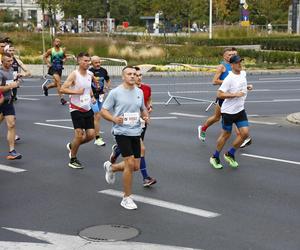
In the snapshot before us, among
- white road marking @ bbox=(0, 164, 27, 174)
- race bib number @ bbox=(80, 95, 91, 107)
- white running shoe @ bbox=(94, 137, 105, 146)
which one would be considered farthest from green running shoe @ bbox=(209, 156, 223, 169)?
white road marking @ bbox=(0, 164, 27, 174)

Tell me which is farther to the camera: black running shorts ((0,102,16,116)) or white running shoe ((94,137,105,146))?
white running shoe ((94,137,105,146))

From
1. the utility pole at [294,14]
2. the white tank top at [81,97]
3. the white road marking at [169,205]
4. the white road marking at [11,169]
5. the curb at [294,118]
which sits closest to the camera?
the white road marking at [169,205]

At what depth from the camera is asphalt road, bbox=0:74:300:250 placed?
6698 millimetres

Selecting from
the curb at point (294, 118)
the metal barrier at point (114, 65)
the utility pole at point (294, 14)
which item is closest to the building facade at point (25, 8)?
the utility pole at point (294, 14)

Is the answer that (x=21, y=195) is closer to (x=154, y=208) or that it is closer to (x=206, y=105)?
(x=154, y=208)

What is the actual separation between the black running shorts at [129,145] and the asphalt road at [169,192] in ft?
2.22

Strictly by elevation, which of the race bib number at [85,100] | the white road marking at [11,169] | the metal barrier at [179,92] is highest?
the race bib number at [85,100]

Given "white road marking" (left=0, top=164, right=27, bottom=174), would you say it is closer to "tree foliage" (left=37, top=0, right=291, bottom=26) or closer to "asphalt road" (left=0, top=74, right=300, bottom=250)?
"asphalt road" (left=0, top=74, right=300, bottom=250)

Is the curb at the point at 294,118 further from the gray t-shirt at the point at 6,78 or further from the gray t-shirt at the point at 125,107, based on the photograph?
the gray t-shirt at the point at 125,107

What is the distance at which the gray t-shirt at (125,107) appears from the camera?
7.83m

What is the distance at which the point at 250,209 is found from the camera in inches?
303

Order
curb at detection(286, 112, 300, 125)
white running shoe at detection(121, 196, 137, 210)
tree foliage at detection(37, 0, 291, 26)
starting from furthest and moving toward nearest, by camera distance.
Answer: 1. tree foliage at detection(37, 0, 291, 26)
2. curb at detection(286, 112, 300, 125)
3. white running shoe at detection(121, 196, 137, 210)

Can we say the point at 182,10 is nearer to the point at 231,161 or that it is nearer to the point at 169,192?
the point at 231,161

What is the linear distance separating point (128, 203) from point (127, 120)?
1.03 metres
